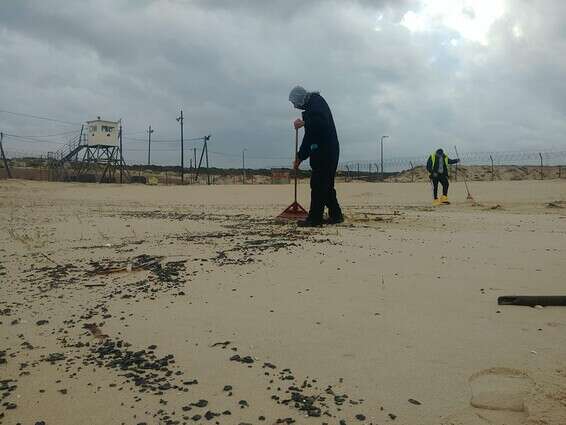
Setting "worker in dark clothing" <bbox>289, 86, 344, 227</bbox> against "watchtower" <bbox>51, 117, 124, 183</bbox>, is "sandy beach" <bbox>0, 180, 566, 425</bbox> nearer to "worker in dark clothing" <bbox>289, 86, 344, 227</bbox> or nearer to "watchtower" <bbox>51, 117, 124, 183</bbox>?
"worker in dark clothing" <bbox>289, 86, 344, 227</bbox>

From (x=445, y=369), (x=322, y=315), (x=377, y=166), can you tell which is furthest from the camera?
(x=377, y=166)

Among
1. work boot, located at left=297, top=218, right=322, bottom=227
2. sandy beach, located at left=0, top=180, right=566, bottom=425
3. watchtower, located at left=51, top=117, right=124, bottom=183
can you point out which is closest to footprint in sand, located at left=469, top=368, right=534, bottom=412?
sandy beach, located at left=0, top=180, right=566, bottom=425

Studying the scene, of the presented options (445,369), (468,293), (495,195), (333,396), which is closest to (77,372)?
(333,396)

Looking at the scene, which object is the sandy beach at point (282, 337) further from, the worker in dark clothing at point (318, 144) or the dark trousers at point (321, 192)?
the worker in dark clothing at point (318, 144)

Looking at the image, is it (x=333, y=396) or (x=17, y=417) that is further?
(x=333, y=396)

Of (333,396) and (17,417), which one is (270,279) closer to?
(333,396)

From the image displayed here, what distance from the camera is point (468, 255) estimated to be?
15.2 feet

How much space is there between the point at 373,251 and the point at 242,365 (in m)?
2.84

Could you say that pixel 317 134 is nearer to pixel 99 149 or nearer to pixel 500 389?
pixel 500 389

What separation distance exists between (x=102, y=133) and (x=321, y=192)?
3943 cm

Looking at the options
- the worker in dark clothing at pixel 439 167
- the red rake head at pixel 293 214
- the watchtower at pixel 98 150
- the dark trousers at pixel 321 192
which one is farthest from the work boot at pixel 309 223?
the watchtower at pixel 98 150

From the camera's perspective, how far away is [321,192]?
730 centimetres

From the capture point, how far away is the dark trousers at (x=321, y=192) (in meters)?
7.26

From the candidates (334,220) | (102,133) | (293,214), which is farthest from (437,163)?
(102,133)
